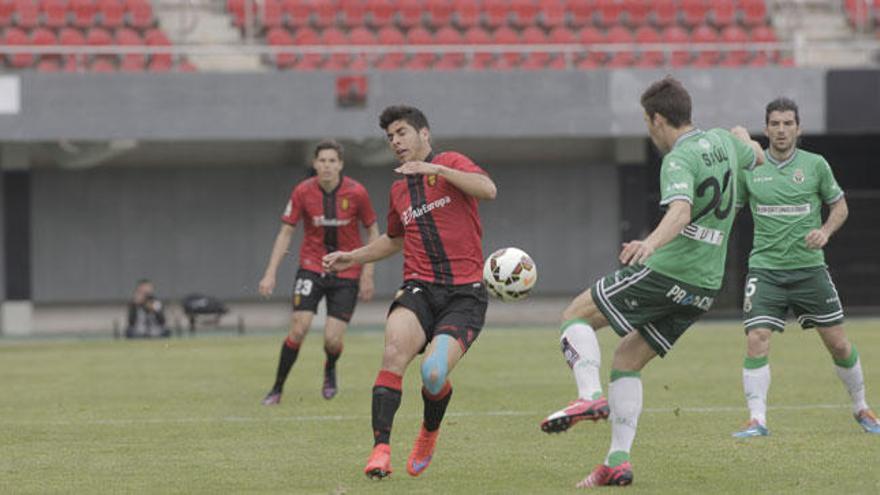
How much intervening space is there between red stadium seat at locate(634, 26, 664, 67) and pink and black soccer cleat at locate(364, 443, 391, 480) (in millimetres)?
20036

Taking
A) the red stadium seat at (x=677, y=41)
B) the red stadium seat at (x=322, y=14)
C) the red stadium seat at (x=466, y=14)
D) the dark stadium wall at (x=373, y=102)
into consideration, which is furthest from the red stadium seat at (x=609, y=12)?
the red stadium seat at (x=322, y=14)

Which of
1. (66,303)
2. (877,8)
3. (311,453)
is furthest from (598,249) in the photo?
(311,453)

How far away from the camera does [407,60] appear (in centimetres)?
2853

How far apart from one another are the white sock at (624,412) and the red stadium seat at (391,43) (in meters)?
19.2

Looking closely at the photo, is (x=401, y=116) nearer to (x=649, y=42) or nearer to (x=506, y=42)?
(x=506, y=42)

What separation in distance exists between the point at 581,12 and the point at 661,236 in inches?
909

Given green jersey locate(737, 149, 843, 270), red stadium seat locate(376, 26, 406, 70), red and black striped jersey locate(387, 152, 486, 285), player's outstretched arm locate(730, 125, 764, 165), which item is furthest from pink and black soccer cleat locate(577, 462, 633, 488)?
red stadium seat locate(376, 26, 406, 70)

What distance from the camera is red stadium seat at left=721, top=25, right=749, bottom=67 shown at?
1152 inches

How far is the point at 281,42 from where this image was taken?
2878 centimetres

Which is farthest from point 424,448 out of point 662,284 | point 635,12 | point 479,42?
point 635,12

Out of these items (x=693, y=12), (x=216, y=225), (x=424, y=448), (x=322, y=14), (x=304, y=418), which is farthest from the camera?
(x=693, y=12)

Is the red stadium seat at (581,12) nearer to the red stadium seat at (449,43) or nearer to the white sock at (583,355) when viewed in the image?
the red stadium seat at (449,43)

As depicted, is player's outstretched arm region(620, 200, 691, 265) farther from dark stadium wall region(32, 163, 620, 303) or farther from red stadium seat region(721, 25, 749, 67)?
dark stadium wall region(32, 163, 620, 303)

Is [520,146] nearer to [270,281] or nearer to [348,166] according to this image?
[348,166]
